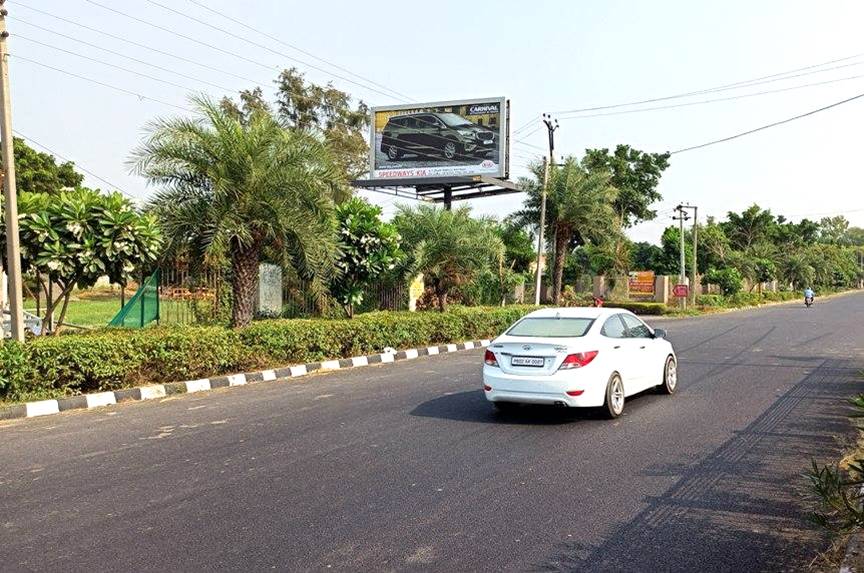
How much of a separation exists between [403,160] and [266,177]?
76.5ft

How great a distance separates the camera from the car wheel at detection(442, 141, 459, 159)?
36662 mm

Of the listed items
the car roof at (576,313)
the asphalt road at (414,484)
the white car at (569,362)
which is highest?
the car roof at (576,313)

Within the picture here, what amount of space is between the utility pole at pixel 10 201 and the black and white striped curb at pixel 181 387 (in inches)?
58.3

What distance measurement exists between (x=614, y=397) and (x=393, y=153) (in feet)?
98.5

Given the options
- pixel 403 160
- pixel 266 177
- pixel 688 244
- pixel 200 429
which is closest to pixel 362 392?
→ pixel 200 429

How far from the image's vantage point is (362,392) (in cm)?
1174

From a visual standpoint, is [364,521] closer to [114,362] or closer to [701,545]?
[701,545]

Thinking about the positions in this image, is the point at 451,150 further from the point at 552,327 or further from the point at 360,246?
the point at 552,327

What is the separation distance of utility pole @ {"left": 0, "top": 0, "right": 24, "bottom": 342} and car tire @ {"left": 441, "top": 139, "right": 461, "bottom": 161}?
85.7 ft

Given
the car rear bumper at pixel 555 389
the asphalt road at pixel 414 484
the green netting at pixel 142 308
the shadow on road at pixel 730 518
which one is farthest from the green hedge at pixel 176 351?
the shadow on road at pixel 730 518

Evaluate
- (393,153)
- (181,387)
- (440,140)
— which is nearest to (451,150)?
(440,140)

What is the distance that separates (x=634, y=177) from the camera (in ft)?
219

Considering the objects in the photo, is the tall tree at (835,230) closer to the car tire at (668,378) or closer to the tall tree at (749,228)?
the tall tree at (749,228)

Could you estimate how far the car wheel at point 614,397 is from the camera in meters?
9.09
